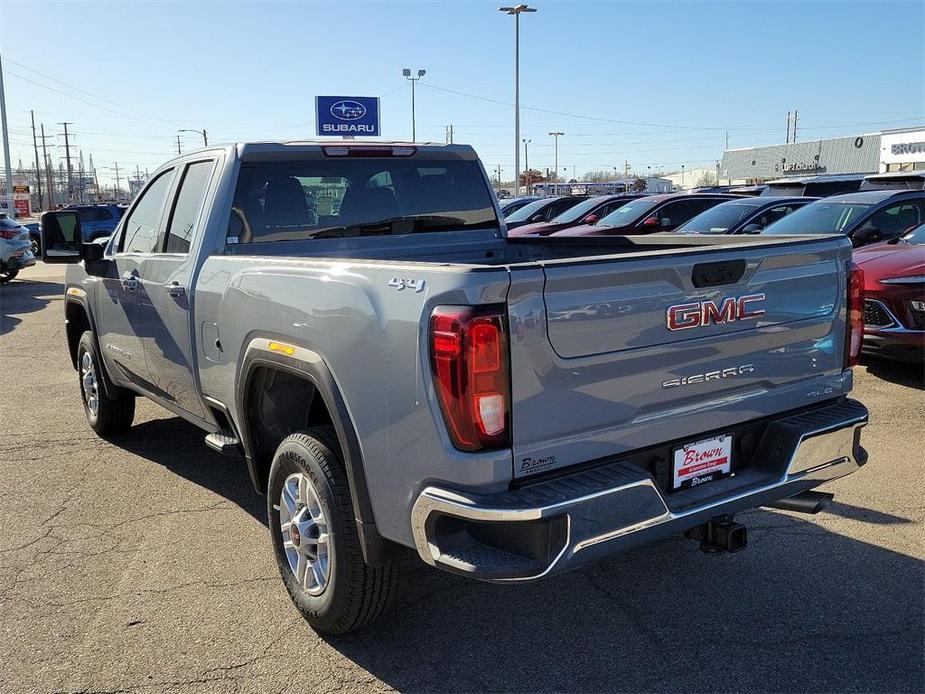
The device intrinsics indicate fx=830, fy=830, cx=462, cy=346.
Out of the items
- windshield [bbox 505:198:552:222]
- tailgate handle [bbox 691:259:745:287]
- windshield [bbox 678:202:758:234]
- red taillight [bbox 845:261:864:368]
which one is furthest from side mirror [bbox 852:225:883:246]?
windshield [bbox 505:198:552:222]

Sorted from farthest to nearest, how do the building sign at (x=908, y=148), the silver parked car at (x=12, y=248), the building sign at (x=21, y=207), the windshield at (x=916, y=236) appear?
the building sign at (x=21, y=207) → the building sign at (x=908, y=148) → the silver parked car at (x=12, y=248) → the windshield at (x=916, y=236)

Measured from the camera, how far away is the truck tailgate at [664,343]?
2688 mm

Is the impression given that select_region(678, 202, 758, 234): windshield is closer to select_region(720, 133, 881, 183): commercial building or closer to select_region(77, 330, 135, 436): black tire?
select_region(77, 330, 135, 436): black tire

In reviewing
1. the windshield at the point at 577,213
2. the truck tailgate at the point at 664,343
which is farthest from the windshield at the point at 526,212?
the truck tailgate at the point at 664,343

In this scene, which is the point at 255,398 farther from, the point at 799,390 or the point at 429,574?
the point at 799,390

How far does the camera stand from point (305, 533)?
11.3 ft

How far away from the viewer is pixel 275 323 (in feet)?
11.4

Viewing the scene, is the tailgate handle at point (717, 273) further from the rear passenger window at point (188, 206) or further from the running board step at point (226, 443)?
the rear passenger window at point (188, 206)

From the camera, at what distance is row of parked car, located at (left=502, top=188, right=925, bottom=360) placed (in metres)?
6.97

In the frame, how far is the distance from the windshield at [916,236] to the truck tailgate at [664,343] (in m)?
5.27

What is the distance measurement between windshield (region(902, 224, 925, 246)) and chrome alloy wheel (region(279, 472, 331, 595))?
683 centimetres

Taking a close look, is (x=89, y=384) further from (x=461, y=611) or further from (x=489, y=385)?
(x=489, y=385)

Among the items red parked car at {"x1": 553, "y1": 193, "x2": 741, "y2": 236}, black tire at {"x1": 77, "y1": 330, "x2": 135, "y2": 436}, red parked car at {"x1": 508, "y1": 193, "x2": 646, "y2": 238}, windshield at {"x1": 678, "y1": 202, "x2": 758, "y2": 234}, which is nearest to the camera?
black tire at {"x1": 77, "y1": 330, "x2": 135, "y2": 436}

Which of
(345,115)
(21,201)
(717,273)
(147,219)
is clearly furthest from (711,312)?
(21,201)
